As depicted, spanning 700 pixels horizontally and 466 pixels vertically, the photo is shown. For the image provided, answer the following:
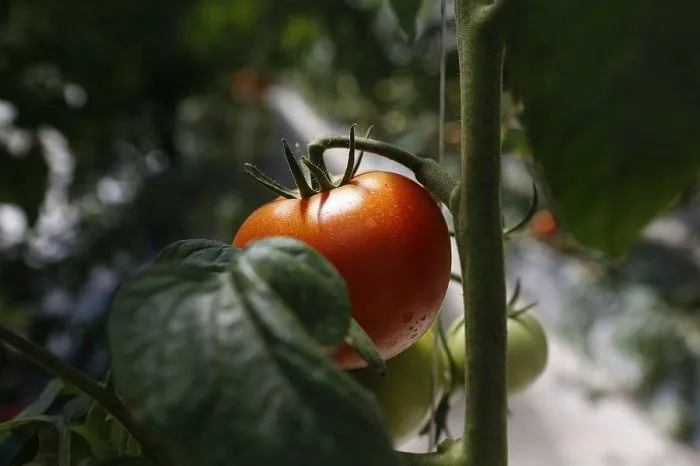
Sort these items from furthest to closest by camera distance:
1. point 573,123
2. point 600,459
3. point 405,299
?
point 600,459 < point 405,299 < point 573,123

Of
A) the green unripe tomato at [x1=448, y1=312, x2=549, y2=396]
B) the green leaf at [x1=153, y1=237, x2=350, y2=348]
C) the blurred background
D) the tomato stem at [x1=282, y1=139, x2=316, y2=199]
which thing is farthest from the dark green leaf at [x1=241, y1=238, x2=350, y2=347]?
the blurred background

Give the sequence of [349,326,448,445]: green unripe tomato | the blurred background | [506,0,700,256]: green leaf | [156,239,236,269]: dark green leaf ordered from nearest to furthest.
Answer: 1. [506,0,700,256]: green leaf
2. [156,239,236,269]: dark green leaf
3. [349,326,448,445]: green unripe tomato
4. the blurred background

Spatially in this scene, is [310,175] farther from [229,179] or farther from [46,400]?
[229,179]

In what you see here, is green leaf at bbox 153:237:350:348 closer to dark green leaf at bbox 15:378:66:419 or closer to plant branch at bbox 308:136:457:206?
plant branch at bbox 308:136:457:206

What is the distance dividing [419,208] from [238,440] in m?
0.14

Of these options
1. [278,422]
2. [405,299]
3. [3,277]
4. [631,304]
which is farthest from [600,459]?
[3,277]

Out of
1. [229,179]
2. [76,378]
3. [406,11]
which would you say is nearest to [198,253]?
[76,378]

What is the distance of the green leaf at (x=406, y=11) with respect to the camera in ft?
1.22

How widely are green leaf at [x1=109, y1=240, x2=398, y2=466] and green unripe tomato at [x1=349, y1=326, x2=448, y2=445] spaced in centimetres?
17

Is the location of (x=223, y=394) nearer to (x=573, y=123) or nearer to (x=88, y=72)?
(x=573, y=123)

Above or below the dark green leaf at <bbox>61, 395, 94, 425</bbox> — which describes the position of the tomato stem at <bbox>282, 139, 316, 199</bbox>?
above

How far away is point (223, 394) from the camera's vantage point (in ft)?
0.54

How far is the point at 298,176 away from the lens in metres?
0.30

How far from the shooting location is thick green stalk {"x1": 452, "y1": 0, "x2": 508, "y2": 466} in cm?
22
